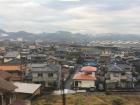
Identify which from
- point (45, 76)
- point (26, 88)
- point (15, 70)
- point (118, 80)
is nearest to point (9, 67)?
point (15, 70)

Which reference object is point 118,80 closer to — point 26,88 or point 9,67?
point 26,88

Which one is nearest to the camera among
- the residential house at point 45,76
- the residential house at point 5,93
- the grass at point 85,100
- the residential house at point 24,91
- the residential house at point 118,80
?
the residential house at point 5,93

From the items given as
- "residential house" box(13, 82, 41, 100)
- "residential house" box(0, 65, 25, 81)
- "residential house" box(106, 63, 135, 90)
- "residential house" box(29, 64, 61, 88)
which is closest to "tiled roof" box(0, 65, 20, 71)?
"residential house" box(0, 65, 25, 81)

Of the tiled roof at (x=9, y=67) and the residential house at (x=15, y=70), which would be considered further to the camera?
the tiled roof at (x=9, y=67)

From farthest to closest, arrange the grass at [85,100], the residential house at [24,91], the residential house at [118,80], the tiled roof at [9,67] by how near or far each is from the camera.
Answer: the tiled roof at [9,67]
the residential house at [118,80]
the grass at [85,100]
the residential house at [24,91]

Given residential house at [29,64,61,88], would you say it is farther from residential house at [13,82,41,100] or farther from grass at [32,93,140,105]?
residential house at [13,82,41,100]

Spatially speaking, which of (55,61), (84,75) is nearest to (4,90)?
(84,75)

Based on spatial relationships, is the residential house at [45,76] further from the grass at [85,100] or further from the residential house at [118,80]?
the grass at [85,100]

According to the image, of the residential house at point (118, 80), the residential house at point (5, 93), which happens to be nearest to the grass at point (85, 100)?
the residential house at point (118, 80)

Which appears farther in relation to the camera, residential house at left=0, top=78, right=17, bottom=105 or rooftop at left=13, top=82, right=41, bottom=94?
rooftop at left=13, top=82, right=41, bottom=94

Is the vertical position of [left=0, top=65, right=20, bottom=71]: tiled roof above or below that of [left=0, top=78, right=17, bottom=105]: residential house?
below
